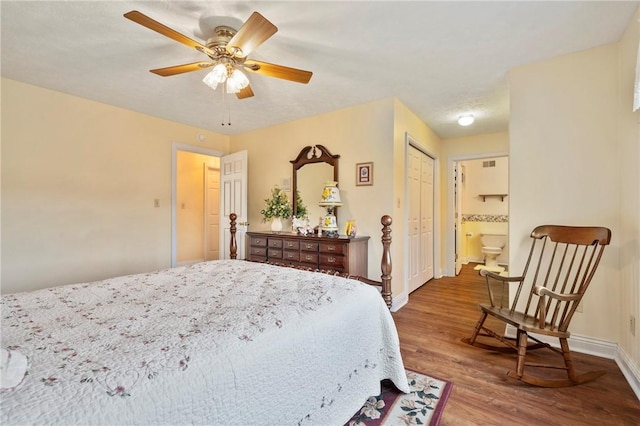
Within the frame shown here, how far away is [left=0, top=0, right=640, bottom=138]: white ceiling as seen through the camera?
1.88 m

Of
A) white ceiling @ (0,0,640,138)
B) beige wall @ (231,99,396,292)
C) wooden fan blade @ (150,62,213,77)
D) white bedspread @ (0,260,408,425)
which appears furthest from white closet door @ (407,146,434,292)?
wooden fan blade @ (150,62,213,77)

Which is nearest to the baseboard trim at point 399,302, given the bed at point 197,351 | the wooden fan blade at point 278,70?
the bed at point 197,351

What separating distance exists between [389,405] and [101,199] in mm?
3808

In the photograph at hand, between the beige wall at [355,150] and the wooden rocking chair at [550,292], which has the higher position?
the beige wall at [355,150]

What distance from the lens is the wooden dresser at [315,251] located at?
3065mm

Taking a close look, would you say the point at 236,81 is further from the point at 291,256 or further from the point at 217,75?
the point at 291,256

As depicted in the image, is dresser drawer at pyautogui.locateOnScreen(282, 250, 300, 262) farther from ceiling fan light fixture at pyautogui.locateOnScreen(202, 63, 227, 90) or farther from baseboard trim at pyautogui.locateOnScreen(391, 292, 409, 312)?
ceiling fan light fixture at pyautogui.locateOnScreen(202, 63, 227, 90)

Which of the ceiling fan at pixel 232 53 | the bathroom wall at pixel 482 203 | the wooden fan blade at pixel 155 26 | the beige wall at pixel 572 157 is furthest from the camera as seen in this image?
the bathroom wall at pixel 482 203

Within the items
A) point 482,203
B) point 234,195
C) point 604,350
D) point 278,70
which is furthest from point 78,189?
point 482,203

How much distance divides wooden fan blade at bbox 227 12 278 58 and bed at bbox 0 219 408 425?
149 centimetres

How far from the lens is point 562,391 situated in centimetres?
186

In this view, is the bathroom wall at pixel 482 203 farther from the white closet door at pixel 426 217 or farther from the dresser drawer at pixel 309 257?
the dresser drawer at pixel 309 257

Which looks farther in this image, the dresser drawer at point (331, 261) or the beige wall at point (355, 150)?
the beige wall at point (355, 150)

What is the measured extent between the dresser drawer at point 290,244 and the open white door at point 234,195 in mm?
1052
